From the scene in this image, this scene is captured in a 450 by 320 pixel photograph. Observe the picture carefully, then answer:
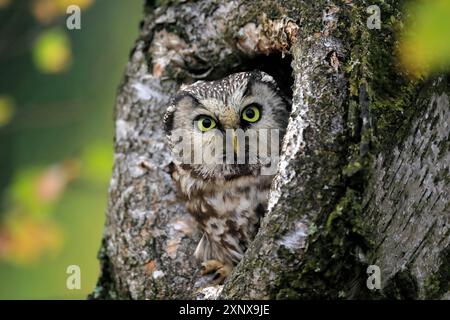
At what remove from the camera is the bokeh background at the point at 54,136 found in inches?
197

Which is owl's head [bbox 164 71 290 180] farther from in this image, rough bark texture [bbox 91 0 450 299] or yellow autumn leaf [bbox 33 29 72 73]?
yellow autumn leaf [bbox 33 29 72 73]

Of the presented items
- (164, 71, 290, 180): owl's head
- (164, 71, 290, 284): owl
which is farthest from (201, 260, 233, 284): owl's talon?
(164, 71, 290, 180): owl's head

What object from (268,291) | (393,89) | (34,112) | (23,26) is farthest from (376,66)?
(23,26)

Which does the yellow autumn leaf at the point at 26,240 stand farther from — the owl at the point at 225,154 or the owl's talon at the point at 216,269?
the owl's talon at the point at 216,269

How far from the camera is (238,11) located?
3.42m

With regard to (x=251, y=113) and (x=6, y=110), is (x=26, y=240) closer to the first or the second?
(x=6, y=110)

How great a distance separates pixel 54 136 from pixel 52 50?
141cm

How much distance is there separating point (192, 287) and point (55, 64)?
2423 mm

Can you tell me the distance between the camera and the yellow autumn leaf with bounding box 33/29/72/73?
4.97 meters

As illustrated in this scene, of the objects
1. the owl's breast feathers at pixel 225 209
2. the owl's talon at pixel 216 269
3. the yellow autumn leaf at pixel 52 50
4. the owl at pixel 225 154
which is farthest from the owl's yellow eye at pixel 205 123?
the yellow autumn leaf at pixel 52 50

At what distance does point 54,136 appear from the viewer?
621cm

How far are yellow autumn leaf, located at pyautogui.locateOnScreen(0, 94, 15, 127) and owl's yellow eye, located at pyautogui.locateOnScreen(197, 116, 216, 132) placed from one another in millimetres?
2279

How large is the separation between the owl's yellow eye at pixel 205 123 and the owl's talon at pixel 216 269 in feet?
2.08

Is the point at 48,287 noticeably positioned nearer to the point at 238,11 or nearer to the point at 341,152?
the point at 238,11
